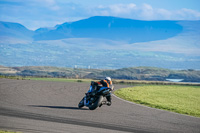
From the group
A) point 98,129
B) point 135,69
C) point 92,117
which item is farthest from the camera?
point 135,69

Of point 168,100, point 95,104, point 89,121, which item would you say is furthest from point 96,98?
point 168,100

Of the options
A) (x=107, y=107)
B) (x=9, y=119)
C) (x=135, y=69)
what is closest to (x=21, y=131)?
(x=9, y=119)

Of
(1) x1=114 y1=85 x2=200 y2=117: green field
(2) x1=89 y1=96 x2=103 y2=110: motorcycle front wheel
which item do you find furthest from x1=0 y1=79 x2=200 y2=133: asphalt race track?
(1) x1=114 y1=85 x2=200 y2=117: green field

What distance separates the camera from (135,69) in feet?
486

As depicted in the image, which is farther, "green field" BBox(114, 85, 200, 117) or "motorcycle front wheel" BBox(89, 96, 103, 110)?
"green field" BBox(114, 85, 200, 117)

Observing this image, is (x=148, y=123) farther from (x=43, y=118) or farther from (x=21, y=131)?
(x=21, y=131)

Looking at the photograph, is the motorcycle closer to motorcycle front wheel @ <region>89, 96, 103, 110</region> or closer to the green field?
motorcycle front wheel @ <region>89, 96, 103, 110</region>

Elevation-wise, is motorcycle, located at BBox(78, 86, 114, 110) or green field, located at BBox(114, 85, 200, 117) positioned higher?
motorcycle, located at BBox(78, 86, 114, 110)

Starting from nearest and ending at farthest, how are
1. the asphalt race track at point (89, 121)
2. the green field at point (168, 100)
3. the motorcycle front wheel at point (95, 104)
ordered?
1. the asphalt race track at point (89, 121)
2. the motorcycle front wheel at point (95, 104)
3. the green field at point (168, 100)

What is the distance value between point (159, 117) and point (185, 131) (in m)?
3.43

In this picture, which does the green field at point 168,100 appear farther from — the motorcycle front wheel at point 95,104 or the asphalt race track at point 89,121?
the motorcycle front wheel at point 95,104

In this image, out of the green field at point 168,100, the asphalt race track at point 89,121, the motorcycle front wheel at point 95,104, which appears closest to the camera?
the asphalt race track at point 89,121

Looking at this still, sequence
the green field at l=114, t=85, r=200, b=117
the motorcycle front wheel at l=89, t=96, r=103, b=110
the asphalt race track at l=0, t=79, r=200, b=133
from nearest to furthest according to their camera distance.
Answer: the asphalt race track at l=0, t=79, r=200, b=133 < the motorcycle front wheel at l=89, t=96, r=103, b=110 < the green field at l=114, t=85, r=200, b=117

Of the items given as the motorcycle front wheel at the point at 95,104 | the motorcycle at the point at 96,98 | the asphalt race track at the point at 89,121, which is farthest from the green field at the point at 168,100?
the motorcycle front wheel at the point at 95,104
